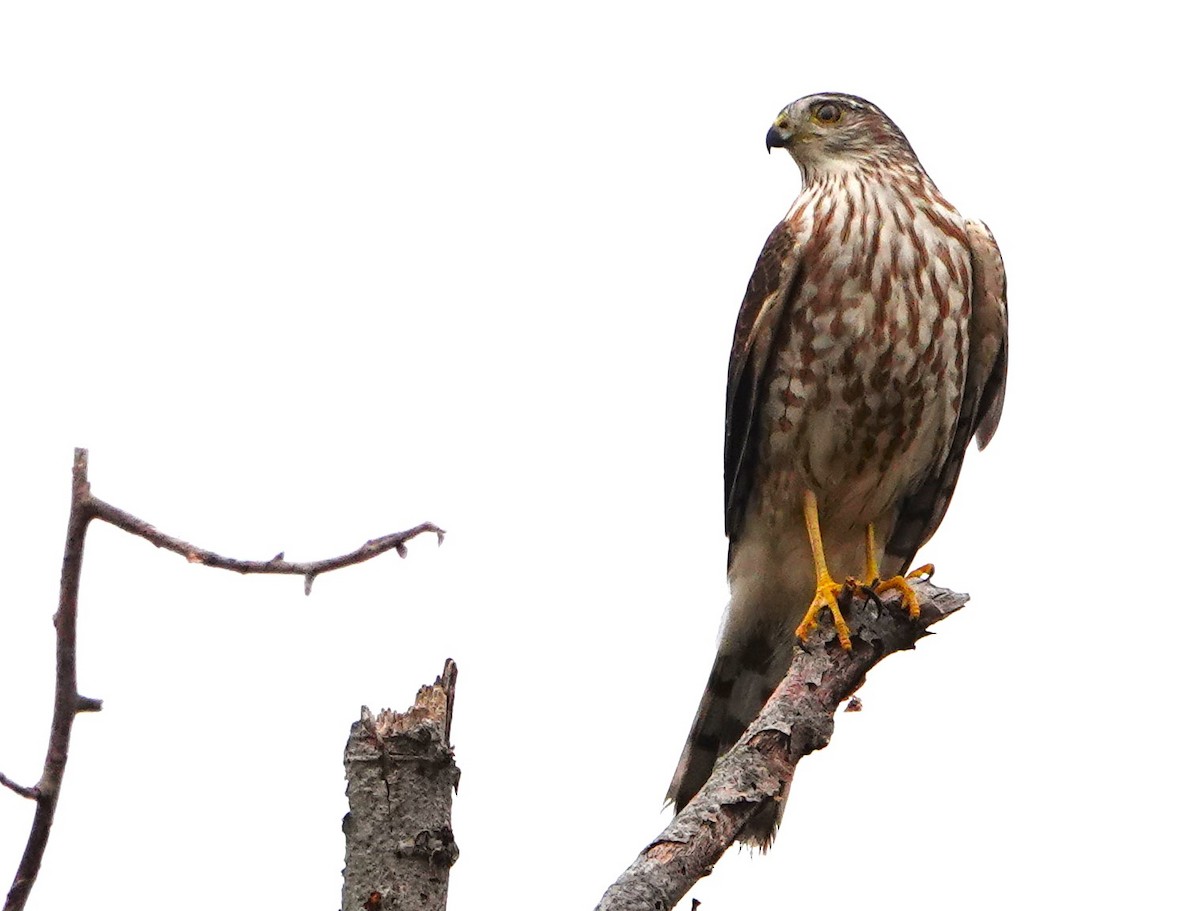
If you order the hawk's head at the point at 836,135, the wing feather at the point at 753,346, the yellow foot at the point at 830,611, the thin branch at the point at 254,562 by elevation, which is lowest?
the thin branch at the point at 254,562

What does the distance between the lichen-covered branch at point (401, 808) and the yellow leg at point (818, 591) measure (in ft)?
5.21

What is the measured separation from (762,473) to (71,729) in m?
3.76

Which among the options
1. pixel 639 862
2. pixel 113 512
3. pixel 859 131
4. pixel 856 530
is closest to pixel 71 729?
pixel 113 512

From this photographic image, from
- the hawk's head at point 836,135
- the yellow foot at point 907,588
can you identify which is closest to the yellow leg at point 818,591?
the yellow foot at point 907,588

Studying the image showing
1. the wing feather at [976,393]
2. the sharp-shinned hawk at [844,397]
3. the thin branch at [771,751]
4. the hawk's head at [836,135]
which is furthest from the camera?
the hawk's head at [836,135]

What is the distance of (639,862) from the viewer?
8.92ft

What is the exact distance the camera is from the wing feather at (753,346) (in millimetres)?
5039

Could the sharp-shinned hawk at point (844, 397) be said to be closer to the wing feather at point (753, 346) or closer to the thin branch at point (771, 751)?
the wing feather at point (753, 346)

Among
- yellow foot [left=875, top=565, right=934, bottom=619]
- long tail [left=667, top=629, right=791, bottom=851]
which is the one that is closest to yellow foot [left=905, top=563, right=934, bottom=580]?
yellow foot [left=875, top=565, right=934, bottom=619]

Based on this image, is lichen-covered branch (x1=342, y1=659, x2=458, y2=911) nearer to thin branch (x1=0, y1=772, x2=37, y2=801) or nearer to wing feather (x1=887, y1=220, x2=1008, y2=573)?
thin branch (x1=0, y1=772, x2=37, y2=801)

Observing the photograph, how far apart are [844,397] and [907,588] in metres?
1.08

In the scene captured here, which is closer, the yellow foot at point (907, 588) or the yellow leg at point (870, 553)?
the yellow foot at point (907, 588)

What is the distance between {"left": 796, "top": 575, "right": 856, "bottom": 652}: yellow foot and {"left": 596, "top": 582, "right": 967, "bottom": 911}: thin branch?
3cm

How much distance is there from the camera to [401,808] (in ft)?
8.05
